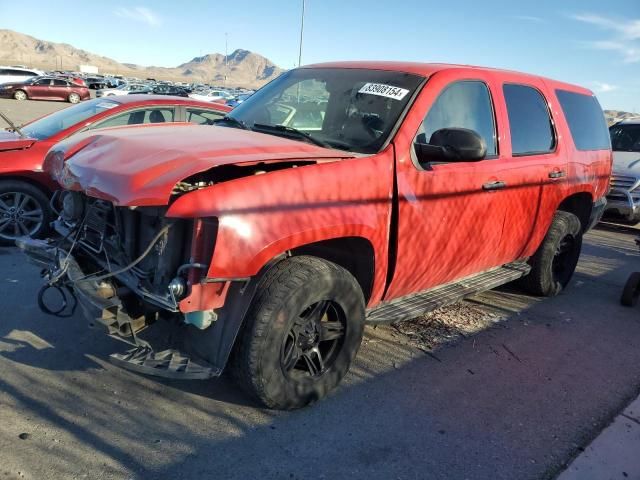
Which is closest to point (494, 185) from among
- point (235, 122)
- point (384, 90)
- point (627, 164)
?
point (384, 90)

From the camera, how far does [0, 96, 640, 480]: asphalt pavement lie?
2.72 metres

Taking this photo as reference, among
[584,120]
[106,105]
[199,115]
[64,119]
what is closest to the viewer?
[584,120]

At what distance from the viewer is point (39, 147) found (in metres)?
5.81

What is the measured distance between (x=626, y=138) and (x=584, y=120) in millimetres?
6631

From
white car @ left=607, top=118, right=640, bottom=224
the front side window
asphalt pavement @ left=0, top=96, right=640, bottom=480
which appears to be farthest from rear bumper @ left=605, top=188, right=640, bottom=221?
the front side window

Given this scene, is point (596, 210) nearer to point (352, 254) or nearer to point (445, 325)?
point (445, 325)

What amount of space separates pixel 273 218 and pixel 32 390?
183 centimetres

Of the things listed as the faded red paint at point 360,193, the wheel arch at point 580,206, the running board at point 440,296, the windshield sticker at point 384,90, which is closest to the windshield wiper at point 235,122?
the faded red paint at point 360,193

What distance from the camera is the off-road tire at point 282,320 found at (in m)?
2.84

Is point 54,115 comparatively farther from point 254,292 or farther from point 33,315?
point 254,292

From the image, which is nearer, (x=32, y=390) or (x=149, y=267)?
(x=149, y=267)

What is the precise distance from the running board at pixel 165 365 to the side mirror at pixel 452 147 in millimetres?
1866

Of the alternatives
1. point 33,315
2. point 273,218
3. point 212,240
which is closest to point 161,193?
point 212,240

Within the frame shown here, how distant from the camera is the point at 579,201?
568cm
